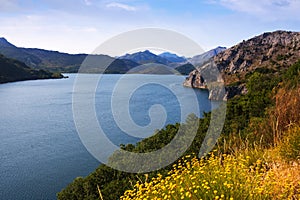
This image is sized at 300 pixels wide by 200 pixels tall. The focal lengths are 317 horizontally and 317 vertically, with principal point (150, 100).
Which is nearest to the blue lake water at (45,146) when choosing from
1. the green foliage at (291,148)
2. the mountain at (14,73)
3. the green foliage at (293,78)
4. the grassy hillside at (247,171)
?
the green foliage at (293,78)

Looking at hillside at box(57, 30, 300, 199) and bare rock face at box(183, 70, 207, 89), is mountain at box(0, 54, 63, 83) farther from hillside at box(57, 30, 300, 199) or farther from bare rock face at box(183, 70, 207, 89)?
hillside at box(57, 30, 300, 199)

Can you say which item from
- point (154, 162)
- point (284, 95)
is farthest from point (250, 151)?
point (154, 162)

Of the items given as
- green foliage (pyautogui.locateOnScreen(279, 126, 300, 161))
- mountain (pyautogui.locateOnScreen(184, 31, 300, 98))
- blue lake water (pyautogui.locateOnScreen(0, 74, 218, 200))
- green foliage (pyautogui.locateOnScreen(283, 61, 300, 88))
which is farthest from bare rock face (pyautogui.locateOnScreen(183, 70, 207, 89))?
green foliage (pyautogui.locateOnScreen(279, 126, 300, 161))

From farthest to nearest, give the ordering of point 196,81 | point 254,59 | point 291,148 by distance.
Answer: point 196,81
point 254,59
point 291,148

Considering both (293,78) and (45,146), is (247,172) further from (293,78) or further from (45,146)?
(45,146)

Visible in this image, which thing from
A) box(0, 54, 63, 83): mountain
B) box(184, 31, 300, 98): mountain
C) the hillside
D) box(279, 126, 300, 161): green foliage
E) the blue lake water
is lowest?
the blue lake water

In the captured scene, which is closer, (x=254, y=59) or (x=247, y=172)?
(x=247, y=172)

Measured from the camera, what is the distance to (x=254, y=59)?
107 meters

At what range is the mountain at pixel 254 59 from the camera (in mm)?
90312

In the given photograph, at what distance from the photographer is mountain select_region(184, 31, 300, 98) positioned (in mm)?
90312

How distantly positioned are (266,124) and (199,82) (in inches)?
4057

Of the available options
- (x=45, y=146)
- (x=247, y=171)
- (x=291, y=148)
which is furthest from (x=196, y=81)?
(x=247, y=171)

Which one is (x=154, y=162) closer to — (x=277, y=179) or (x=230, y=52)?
(x=277, y=179)

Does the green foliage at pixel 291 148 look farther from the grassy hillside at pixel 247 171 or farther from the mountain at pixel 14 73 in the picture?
the mountain at pixel 14 73
